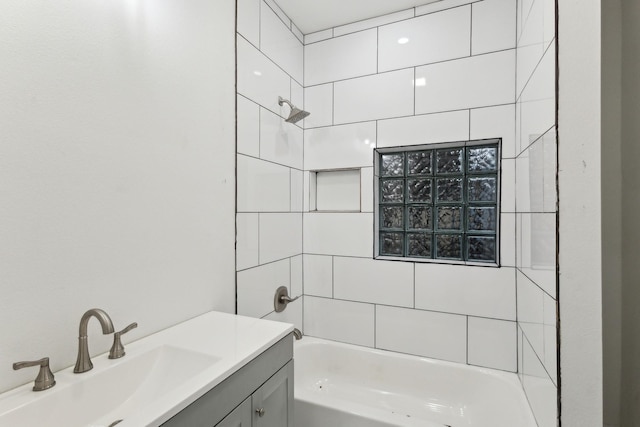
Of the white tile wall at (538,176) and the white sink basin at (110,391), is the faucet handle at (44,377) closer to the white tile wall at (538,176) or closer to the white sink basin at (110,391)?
the white sink basin at (110,391)

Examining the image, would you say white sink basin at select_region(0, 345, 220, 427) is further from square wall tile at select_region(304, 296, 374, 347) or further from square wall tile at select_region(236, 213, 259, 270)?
square wall tile at select_region(304, 296, 374, 347)

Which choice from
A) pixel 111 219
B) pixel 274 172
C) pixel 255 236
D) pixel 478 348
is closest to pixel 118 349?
pixel 111 219

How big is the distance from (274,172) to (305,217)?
48 centimetres

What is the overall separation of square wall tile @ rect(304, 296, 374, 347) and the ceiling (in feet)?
6.36

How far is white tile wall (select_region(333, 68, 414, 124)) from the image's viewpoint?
1900 millimetres

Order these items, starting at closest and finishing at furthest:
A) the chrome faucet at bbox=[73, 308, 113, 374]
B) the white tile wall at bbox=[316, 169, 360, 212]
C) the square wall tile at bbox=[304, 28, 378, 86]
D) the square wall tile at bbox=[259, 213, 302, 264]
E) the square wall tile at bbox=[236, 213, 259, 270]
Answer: the chrome faucet at bbox=[73, 308, 113, 374], the square wall tile at bbox=[236, 213, 259, 270], the square wall tile at bbox=[259, 213, 302, 264], the square wall tile at bbox=[304, 28, 378, 86], the white tile wall at bbox=[316, 169, 360, 212]

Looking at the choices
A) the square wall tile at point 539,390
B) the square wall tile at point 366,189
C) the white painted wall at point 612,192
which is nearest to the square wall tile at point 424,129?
the square wall tile at point 366,189

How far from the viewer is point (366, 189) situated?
2.01 metres

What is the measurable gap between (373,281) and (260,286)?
0.76 meters

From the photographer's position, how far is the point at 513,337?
5.48ft

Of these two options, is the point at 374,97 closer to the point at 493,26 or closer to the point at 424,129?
the point at 424,129

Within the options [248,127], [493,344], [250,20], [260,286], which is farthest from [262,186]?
[493,344]

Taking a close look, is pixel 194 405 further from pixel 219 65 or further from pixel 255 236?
pixel 219 65

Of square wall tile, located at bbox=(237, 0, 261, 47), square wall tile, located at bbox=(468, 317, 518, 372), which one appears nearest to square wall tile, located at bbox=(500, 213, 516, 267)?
square wall tile, located at bbox=(468, 317, 518, 372)
